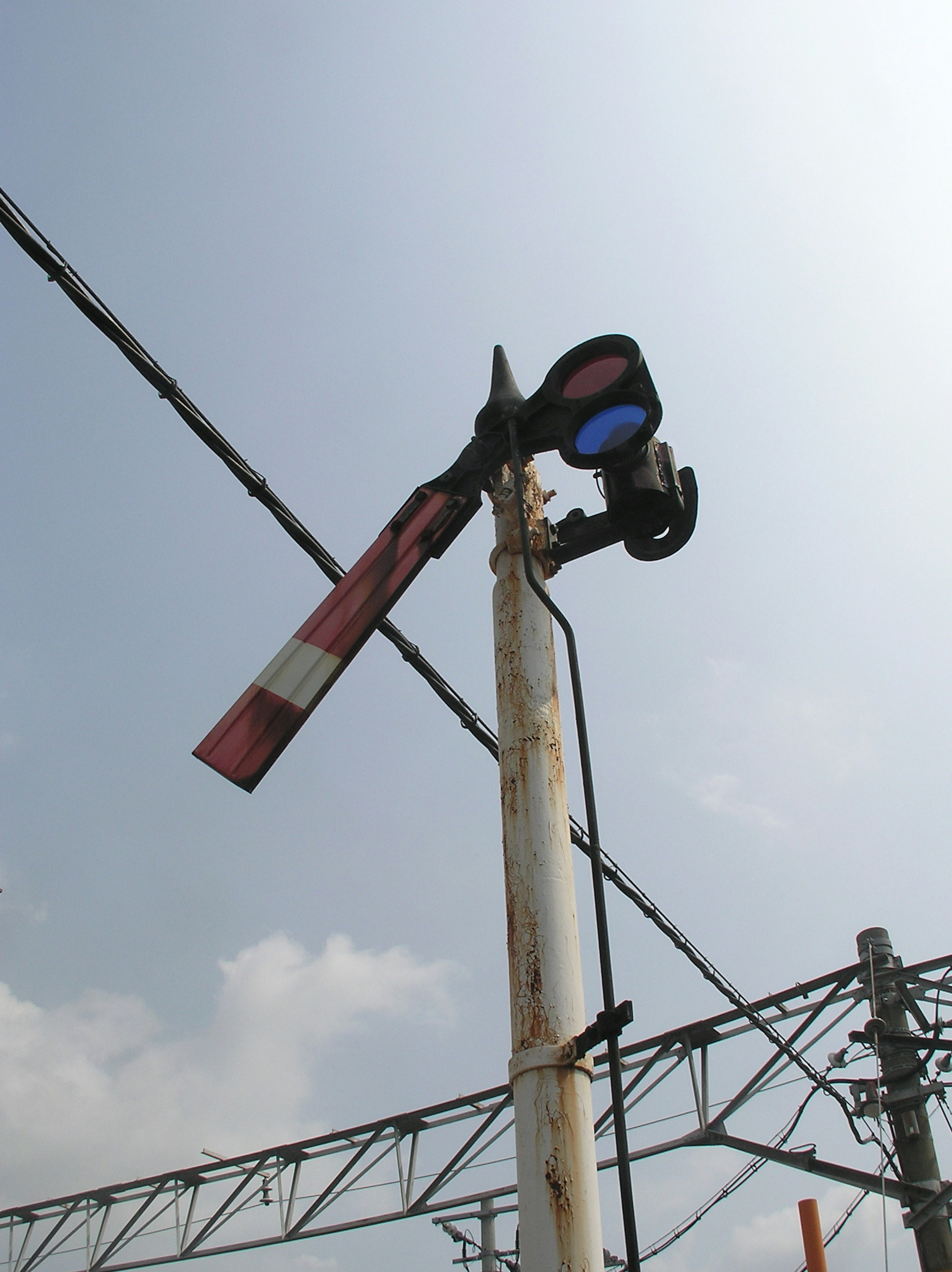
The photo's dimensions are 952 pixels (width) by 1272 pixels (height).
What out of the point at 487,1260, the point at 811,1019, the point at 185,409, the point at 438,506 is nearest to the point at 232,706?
the point at 438,506

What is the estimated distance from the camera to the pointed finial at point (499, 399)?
3.53m

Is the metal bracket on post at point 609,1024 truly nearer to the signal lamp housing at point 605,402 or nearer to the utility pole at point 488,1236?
the signal lamp housing at point 605,402

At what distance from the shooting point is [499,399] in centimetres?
356

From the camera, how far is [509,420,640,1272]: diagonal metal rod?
2.18m

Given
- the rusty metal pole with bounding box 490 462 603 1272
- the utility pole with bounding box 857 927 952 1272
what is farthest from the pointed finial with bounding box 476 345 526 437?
the utility pole with bounding box 857 927 952 1272

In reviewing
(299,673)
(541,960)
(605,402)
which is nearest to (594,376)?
(605,402)

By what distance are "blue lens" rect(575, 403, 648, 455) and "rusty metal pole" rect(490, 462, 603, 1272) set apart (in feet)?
1.48

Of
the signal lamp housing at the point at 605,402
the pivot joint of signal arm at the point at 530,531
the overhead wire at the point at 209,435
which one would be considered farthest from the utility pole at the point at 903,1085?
the signal lamp housing at the point at 605,402

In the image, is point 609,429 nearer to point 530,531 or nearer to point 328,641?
point 530,531

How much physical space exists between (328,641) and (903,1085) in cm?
999

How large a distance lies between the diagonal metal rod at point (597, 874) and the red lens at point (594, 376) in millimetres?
263

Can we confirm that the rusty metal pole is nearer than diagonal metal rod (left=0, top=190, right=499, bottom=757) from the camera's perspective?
Yes

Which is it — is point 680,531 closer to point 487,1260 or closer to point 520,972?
point 520,972

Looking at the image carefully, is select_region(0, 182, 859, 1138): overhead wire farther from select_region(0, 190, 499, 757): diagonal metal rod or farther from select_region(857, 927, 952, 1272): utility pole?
select_region(857, 927, 952, 1272): utility pole
